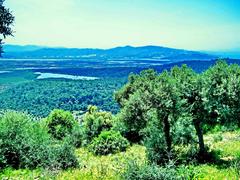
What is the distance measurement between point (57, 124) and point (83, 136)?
4385 millimetres

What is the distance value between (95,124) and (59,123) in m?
5.78

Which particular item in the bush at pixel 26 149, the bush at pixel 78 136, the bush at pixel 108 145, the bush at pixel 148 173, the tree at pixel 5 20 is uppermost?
the tree at pixel 5 20

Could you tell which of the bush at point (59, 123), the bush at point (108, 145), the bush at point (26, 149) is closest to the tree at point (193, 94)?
the bush at point (26, 149)

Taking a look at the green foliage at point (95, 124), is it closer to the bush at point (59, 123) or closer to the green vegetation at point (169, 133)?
the bush at point (59, 123)

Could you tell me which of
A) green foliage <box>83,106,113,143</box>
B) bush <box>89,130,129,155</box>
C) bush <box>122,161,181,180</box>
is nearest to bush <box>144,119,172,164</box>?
bush <box>122,161,181,180</box>

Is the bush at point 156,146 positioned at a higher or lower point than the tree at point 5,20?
lower

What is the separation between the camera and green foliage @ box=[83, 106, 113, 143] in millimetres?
47125

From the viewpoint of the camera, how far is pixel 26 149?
24.6 m

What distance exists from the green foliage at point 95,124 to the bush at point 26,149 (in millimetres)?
19799

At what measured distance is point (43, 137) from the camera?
89.9 ft

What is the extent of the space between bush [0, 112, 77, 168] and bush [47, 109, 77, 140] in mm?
21409

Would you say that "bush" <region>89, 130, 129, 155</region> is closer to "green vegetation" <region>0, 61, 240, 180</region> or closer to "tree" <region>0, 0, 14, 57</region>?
"green vegetation" <region>0, 61, 240, 180</region>

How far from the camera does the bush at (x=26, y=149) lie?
22484 mm

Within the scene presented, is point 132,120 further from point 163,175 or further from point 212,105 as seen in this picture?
point 163,175
